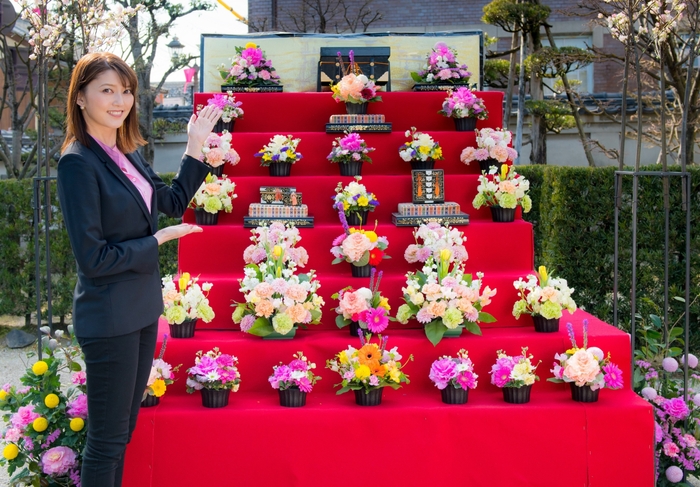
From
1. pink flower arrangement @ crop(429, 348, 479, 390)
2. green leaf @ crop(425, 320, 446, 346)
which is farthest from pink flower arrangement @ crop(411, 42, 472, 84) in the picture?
pink flower arrangement @ crop(429, 348, 479, 390)

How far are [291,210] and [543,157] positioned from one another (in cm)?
593

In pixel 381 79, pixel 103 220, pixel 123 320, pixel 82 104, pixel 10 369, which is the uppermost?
pixel 381 79

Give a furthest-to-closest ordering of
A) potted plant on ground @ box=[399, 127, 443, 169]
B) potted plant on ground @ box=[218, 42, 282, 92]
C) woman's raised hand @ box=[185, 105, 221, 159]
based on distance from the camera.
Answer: potted plant on ground @ box=[218, 42, 282, 92] → potted plant on ground @ box=[399, 127, 443, 169] → woman's raised hand @ box=[185, 105, 221, 159]

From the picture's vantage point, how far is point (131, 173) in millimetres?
2469

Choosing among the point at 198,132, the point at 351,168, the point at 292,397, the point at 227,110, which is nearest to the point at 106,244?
the point at 198,132

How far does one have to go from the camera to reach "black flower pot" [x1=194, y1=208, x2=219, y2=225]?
394cm

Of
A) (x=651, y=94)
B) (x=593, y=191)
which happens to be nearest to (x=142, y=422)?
(x=593, y=191)

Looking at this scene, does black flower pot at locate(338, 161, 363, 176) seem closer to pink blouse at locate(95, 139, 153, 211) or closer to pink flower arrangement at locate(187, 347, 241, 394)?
pink flower arrangement at locate(187, 347, 241, 394)

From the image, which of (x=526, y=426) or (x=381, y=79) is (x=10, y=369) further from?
(x=526, y=426)

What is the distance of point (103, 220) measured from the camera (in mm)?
2295

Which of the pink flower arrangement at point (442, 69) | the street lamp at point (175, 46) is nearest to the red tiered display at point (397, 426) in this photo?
the pink flower arrangement at point (442, 69)

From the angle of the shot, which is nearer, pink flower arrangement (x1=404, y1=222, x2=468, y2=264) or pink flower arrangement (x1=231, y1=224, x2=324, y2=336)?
pink flower arrangement (x1=231, y1=224, x2=324, y2=336)

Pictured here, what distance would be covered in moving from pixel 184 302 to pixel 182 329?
140 mm

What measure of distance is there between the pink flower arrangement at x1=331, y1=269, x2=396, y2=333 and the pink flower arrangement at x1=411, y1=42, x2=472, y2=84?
2.23 metres
